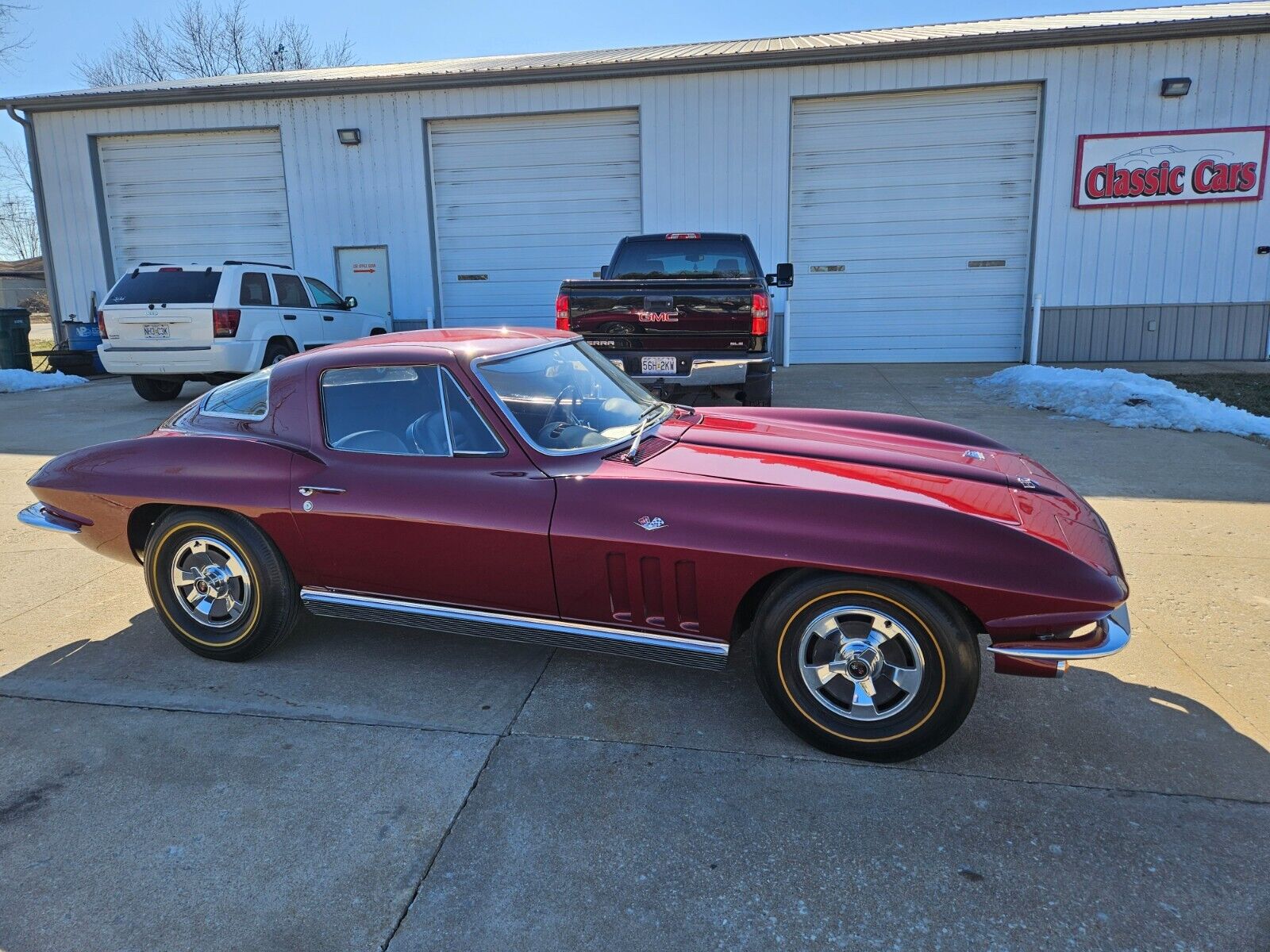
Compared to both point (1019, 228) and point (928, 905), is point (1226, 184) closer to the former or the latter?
point (1019, 228)

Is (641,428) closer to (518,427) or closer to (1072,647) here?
(518,427)

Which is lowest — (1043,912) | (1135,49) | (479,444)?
(1043,912)

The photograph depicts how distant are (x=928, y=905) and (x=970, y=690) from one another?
28.5 inches

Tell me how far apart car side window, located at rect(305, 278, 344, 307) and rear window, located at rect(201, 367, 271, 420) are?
342 inches

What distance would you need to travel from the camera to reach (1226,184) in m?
12.8

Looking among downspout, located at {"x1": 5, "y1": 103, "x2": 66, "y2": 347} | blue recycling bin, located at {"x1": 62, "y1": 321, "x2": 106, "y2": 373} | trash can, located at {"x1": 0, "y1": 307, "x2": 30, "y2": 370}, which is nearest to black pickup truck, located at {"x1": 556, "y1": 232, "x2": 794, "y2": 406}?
blue recycling bin, located at {"x1": 62, "y1": 321, "x2": 106, "y2": 373}

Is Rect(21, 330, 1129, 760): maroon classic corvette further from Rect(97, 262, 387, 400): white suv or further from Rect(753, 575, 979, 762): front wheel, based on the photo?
Rect(97, 262, 387, 400): white suv

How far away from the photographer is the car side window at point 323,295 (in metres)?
12.1

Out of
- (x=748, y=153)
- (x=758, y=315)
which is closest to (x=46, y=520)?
(x=758, y=315)

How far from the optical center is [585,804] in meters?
2.67

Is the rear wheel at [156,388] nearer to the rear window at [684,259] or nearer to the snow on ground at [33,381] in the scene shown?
the snow on ground at [33,381]

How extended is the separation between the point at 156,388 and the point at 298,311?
83.7 inches

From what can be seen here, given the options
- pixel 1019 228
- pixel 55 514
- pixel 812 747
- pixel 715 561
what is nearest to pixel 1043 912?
pixel 812 747

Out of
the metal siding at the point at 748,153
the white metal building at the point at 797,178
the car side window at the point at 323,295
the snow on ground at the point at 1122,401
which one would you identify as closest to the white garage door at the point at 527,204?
the white metal building at the point at 797,178
